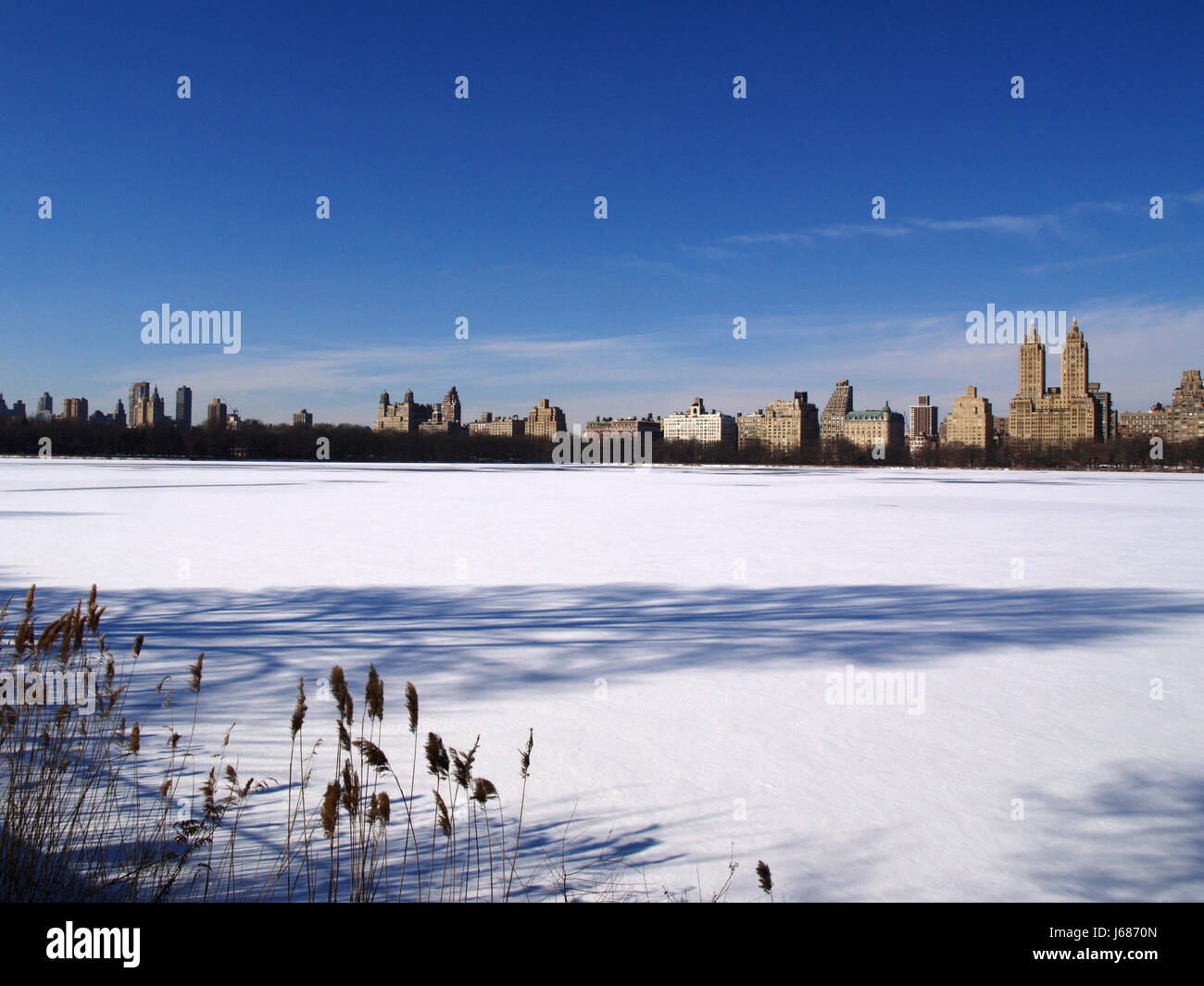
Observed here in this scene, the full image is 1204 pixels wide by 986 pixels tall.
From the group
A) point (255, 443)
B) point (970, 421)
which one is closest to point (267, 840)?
point (255, 443)

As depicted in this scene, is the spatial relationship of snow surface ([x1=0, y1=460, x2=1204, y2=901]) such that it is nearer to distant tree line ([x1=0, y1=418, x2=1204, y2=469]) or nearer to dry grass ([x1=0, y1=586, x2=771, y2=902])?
dry grass ([x1=0, y1=586, x2=771, y2=902])

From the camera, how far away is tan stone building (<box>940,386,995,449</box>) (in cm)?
16325

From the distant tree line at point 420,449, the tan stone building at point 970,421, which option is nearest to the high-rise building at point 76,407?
the distant tree line at point 420,449

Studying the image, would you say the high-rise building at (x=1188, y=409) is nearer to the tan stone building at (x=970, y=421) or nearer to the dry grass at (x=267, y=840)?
the tan stone building at (x=970, y=421)

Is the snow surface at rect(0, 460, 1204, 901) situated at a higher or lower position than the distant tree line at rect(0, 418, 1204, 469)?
lower

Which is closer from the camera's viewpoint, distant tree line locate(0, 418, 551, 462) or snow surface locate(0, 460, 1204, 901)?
snow surface locate(0, 460, 1204, 901)

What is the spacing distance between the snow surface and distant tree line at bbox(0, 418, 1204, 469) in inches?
3577

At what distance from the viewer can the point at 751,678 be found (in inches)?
229

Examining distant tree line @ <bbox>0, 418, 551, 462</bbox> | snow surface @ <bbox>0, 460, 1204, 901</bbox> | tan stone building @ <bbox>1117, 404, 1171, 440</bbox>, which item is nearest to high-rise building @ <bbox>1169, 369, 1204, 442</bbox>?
tan stone building @ <bbox>1117, 404, 1171, 440</bbox>

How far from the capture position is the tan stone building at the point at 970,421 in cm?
16325

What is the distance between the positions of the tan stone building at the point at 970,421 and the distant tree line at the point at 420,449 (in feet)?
52.3

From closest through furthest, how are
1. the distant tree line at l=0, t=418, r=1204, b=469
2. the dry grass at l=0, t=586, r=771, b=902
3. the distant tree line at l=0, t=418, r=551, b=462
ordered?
the dry grass at l=0, t=586, r=771, b=902, the distant tree line at l=0, t=418, r=551, b=462, the distant tree line at l=0, t=418, r=1204, b=469

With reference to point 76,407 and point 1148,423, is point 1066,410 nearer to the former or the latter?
point 1148,423

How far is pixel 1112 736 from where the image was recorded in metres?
4.63
